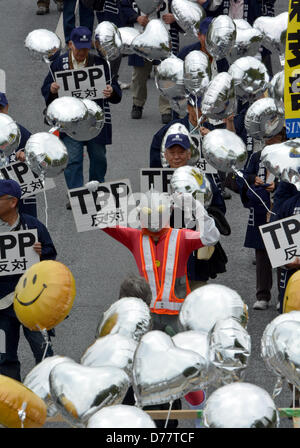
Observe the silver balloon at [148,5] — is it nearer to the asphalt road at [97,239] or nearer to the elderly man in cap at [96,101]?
the elderly man in cap at [96,101]

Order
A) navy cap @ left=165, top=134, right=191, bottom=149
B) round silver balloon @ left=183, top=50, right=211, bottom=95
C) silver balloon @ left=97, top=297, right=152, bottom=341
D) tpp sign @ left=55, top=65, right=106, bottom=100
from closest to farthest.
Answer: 1. silver balloon @ left=97, top=297, right=152, bottom=341
2. navy cap @ left=165, top=134, right=191, bottom=149
3. round silver balloon @ left=183, top=50, right=211, bottom=95
4. tpp sign @ left=55, top=65, right=106, bottom=100

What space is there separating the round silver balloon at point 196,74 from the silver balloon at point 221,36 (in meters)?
0.62

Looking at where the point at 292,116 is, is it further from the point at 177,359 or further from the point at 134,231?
the point at 177,359

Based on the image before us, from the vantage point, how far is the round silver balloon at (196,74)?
9.12 m

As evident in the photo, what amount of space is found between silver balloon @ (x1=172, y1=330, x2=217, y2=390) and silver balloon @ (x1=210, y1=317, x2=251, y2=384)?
27 mm

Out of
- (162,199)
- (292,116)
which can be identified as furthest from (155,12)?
(162,199)

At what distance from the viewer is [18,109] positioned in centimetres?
1345

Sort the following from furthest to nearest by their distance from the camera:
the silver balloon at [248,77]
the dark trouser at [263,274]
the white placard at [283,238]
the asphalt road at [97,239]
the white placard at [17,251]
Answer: the silver balloon at [248,77] < the dark trouser at [263,274] < the asphalt road at [97,239] < the white placard at [17,251] < the white placard at [283,238]

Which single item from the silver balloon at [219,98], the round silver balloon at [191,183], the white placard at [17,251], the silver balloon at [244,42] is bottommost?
the white placard at [17,251]

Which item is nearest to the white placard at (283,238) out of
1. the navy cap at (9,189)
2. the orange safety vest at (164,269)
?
the orange safety vest at (164,269)

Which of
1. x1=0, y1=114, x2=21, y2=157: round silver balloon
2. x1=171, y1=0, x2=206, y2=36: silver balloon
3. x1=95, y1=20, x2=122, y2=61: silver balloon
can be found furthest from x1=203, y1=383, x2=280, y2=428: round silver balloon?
x1=171, y1=0, x2=206, y2=36: silver balloon

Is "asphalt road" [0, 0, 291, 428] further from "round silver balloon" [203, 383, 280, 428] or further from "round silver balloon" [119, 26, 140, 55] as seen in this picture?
"round silver balloon" [203, 383, 280, 428]

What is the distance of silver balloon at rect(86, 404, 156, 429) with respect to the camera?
4.29 metres

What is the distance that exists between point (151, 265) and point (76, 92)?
296 centimetres
